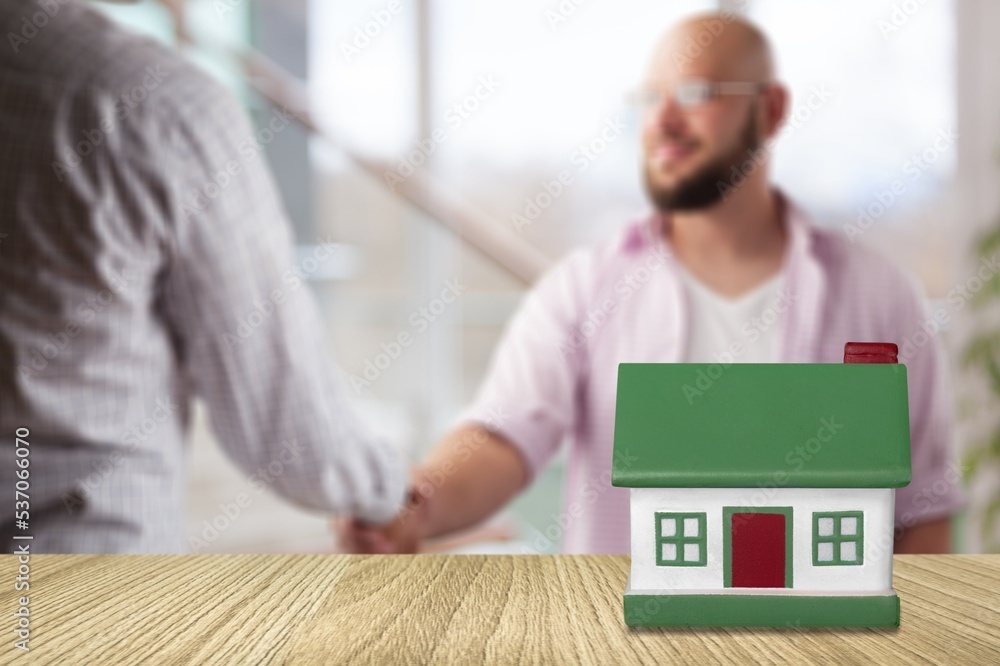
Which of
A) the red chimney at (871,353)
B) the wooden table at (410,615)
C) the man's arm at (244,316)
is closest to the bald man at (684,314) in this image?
the man's arm at (244,316)

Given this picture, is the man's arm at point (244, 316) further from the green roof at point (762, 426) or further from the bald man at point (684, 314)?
the green roof at point (762, 426)

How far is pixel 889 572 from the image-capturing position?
60 cm

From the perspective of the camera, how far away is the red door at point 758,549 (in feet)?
1.96

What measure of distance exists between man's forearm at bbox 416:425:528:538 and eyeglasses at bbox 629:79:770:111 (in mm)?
745

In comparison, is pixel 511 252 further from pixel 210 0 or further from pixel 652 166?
pixel 210 0

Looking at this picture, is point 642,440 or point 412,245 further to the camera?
point 412,245

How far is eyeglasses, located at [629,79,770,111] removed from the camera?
192 cm

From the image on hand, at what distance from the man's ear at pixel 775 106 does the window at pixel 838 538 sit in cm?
153

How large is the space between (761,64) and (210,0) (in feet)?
12.1

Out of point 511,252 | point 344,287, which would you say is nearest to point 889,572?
point 511,252

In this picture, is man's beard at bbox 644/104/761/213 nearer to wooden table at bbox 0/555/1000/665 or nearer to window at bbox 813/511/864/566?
wooden table at bbox 0/555/1000/665

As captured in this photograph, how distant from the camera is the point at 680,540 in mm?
604

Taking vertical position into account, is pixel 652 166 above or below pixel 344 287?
above

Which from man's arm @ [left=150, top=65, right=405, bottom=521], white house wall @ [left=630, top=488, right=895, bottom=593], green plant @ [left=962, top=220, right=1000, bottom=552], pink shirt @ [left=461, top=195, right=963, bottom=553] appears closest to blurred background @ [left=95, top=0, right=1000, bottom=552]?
green plant @ [left=962, top=220, right=1000, bottom=552]
